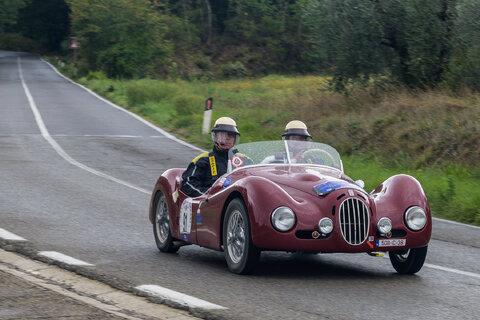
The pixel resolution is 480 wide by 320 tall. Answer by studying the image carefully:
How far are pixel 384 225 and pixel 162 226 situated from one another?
2.90 meters

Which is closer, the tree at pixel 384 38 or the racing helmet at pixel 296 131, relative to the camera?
the racing helmet at pixel 296 131

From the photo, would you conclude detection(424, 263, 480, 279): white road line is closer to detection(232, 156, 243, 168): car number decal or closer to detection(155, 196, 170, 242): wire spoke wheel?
detection(232, 156, 243, 168): car number decal

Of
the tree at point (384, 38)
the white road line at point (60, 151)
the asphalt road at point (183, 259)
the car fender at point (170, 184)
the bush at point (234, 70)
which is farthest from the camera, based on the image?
the bush at point (234, 70)

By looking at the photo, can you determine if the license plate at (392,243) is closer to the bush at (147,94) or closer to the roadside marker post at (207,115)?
the roadside marker post at (207,115)

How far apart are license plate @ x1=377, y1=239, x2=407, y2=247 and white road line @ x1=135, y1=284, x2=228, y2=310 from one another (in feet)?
5.86

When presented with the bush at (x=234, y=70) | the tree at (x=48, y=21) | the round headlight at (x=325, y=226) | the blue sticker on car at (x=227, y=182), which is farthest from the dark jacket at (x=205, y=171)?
the tree at (x=48, y=21)

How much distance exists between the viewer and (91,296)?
607 centimetres

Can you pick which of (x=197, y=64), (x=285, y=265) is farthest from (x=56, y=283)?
(x=197, y=64)

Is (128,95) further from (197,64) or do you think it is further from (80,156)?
(197,64)

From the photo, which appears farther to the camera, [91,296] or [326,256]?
[326,256]

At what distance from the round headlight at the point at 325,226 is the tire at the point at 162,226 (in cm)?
234

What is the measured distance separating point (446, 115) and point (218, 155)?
12023 millimetres

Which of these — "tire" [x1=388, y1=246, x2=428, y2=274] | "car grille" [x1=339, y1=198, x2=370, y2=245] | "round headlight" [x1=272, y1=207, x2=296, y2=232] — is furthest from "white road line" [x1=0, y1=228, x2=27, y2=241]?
"tire" [x1=388, y1=246, x2=428, y2=274]

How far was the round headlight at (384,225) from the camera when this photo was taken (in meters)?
6.92
